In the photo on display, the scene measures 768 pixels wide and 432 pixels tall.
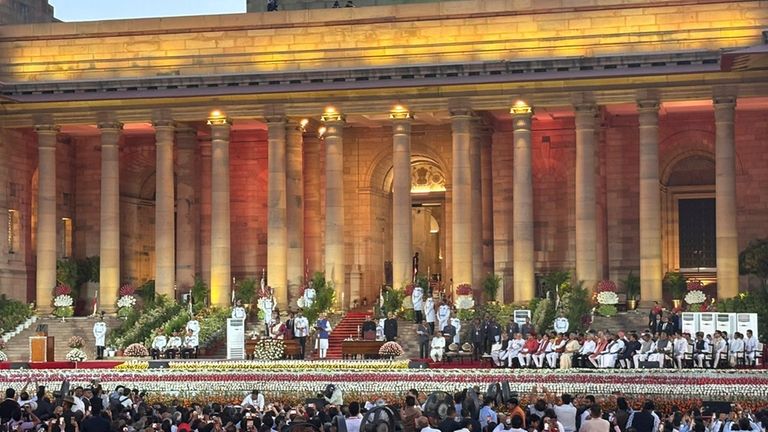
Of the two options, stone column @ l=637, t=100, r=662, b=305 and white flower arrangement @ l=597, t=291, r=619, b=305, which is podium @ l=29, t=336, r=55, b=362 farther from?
stone column @ l=637, t=100, r=662, b=305

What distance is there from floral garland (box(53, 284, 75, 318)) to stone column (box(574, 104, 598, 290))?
23.6m

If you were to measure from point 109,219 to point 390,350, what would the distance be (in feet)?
64.3

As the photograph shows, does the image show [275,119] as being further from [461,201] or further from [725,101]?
[725,101]

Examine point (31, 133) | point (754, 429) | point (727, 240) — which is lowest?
point (754, 429)

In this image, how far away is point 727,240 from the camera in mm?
69375

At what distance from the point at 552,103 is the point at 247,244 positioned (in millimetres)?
19213

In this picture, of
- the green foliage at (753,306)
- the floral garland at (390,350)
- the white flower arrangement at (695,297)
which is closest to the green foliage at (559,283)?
the white flower arrangement at (695,297)

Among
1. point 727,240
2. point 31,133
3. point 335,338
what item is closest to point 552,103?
point 727,240

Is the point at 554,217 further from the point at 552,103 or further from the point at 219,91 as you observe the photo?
the point at 219,91

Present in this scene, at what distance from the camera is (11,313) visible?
73.6 m

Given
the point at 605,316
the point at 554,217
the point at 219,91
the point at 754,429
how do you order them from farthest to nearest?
the point at 554,217 < the point at 219,91 < the point at 605,316 < the point at 754,429

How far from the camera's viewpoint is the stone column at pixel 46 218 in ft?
249

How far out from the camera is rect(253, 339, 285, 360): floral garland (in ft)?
207

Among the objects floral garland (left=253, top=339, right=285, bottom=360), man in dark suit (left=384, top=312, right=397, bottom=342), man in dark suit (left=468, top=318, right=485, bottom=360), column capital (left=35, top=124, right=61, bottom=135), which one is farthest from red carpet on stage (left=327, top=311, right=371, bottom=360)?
column capital (left=35, top=124, right=61, bottom=135)
